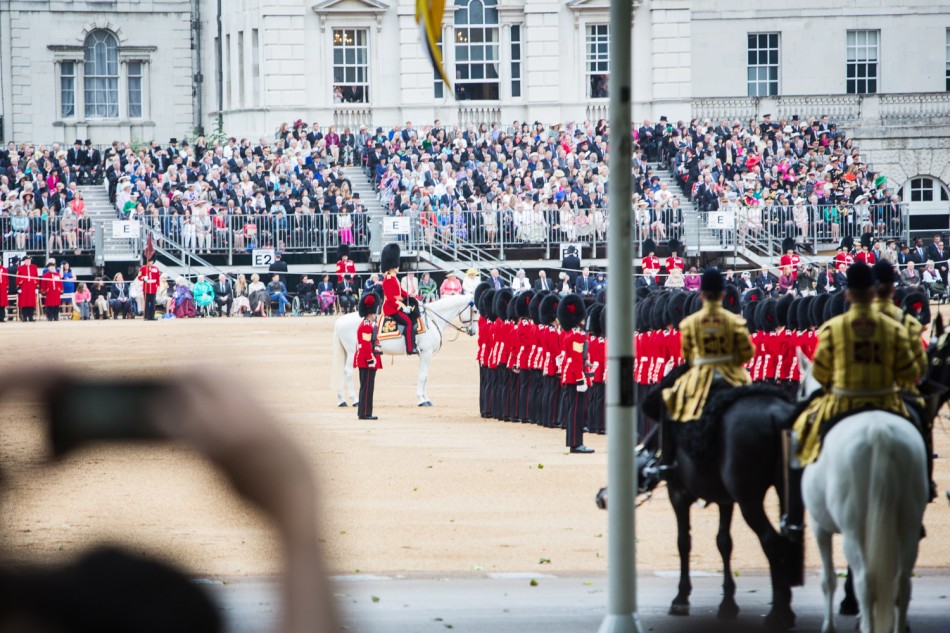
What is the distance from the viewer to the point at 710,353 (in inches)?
360

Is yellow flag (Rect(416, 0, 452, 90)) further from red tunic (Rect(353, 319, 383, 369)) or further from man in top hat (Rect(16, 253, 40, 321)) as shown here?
man in top hat (Rect(16, 253, 40, 321))

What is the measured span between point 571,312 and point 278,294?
2171cm

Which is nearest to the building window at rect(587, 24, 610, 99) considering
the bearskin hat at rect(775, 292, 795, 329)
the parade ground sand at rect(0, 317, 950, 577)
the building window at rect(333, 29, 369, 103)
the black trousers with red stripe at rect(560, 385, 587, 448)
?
the building window at rect(333, 29, 369, 103)

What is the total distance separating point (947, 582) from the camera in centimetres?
978

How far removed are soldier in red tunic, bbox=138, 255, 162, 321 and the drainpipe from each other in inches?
778

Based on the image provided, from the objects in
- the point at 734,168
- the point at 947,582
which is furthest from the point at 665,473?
the point at 734,168

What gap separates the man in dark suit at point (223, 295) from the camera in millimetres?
38094

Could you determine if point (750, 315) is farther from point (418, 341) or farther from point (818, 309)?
point (418, 341)

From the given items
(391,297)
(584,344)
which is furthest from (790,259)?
(584,344)

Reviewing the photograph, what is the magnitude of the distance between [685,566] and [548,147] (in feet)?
117

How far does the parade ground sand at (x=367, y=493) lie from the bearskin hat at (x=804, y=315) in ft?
6.03

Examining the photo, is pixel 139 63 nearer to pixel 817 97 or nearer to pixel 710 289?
pixel 817 97

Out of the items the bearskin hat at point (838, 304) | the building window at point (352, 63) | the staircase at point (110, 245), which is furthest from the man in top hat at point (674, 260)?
the bearskin hat at point (838, 304)

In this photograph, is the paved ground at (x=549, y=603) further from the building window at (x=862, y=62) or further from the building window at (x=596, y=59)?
the building window at (x=862, y=62)
